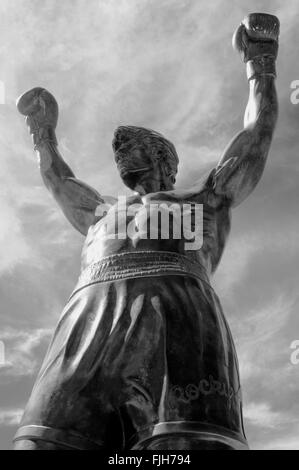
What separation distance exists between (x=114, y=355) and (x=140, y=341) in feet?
0.68

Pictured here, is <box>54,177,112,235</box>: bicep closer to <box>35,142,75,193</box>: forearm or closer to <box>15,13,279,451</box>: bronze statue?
<box>35,142,75,193</box>: forearm

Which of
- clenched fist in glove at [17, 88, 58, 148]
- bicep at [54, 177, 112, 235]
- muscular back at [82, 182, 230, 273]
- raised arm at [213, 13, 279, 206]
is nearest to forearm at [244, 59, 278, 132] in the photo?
raised arm at [213, 13, 279, 206]

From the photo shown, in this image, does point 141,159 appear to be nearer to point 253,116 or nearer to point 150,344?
Result: point 253,116

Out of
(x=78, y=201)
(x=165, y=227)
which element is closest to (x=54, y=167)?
(x=78, y=201)

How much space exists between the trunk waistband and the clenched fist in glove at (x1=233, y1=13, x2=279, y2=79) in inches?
95.6

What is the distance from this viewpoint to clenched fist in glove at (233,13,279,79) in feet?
22.6

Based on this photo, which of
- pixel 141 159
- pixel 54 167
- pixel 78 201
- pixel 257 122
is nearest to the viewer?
pixel 257 122

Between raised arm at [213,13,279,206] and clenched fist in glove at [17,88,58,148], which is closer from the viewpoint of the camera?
raised arm at [213,13,279,206]

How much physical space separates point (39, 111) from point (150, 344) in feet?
12.4

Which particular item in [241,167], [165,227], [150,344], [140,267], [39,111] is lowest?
[150,344]

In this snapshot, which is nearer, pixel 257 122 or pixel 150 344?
pixel 150 344

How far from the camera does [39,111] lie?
7684mm

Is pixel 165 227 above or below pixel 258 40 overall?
below
